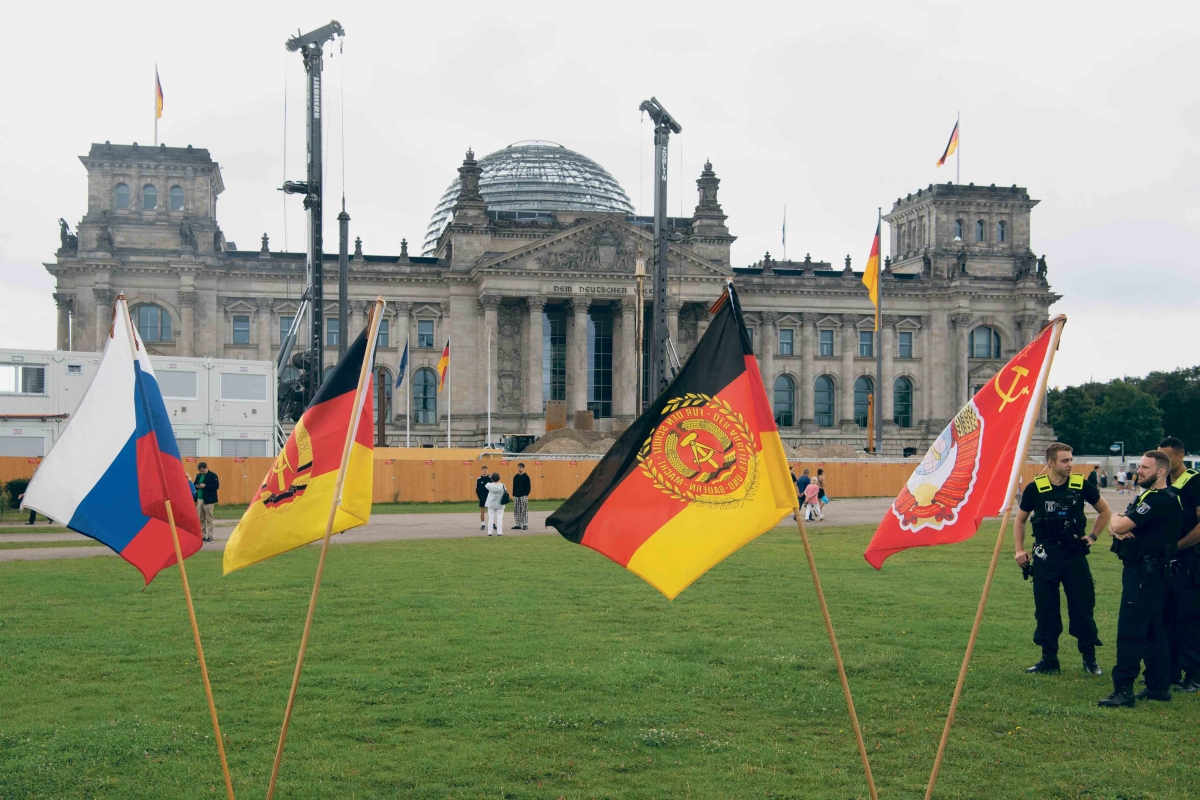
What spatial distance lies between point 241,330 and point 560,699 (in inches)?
2765

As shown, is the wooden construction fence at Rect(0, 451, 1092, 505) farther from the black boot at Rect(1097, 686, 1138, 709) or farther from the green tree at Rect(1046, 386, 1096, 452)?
the green tree at Rect(1046, 386, 1096, 452)

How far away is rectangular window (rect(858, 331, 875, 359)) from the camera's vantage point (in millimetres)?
85312

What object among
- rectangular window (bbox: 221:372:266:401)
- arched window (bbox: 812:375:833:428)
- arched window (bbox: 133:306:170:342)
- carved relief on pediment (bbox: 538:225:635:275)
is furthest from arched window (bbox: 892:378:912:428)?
rectangular window (bbox: 221:372:266:401)

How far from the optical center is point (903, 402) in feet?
282

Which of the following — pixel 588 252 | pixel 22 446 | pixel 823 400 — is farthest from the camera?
pixel 823 400

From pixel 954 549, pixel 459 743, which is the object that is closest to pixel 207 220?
pixel 954 549

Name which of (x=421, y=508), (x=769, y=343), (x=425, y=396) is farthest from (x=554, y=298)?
(x=421, y=508)

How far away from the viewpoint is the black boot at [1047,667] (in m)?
11.1

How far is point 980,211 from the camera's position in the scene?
86250 mm

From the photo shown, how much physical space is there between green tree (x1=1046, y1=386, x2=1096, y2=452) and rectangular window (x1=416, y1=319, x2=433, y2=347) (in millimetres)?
53375

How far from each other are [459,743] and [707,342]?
11.5 ft

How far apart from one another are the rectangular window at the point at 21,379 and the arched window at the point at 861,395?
57959 mm

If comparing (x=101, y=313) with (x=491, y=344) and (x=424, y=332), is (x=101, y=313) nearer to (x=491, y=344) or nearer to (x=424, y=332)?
(x=424, y=332)

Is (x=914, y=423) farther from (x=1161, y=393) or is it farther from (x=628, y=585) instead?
(x=628, y=585)
